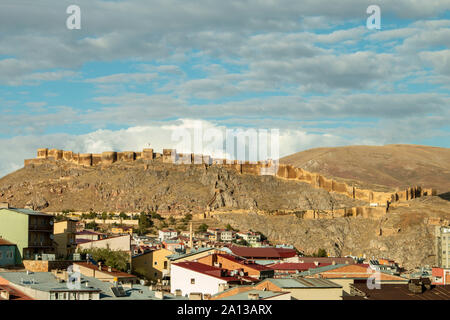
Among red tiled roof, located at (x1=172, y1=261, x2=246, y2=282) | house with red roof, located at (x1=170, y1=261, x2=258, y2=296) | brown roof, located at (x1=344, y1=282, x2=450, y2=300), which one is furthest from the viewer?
red tiled roof, located at (x1=172, y1=261, x2=246, y2=282)

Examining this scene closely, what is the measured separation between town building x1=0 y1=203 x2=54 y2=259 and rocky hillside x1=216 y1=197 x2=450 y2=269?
86.5 meters

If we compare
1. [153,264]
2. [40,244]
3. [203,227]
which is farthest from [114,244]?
[203,227]

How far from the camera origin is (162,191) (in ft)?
583

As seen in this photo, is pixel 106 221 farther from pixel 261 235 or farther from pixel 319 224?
pixel 319 224

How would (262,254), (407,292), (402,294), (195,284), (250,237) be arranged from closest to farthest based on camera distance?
(402,294), (407,292), (195,284), (262,254), (250,237)

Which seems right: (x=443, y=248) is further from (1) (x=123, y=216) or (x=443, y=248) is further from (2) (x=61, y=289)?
(2) (x=61, y=289)

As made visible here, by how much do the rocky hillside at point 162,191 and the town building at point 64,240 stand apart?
10490 centimetres

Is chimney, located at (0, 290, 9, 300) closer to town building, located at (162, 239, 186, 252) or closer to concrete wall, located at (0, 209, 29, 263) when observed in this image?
concrete wall, located at (0, 209, 29, 263)

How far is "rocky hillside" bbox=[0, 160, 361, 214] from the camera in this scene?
173m

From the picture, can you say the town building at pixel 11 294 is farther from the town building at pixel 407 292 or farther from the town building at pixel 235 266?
the town building at pixel 235 266

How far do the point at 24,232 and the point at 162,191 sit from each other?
132678 millimetres

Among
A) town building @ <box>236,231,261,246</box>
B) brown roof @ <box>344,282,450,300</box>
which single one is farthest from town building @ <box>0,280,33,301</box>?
town building @ <box>236,231,261,246</box>

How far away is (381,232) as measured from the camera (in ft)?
475
